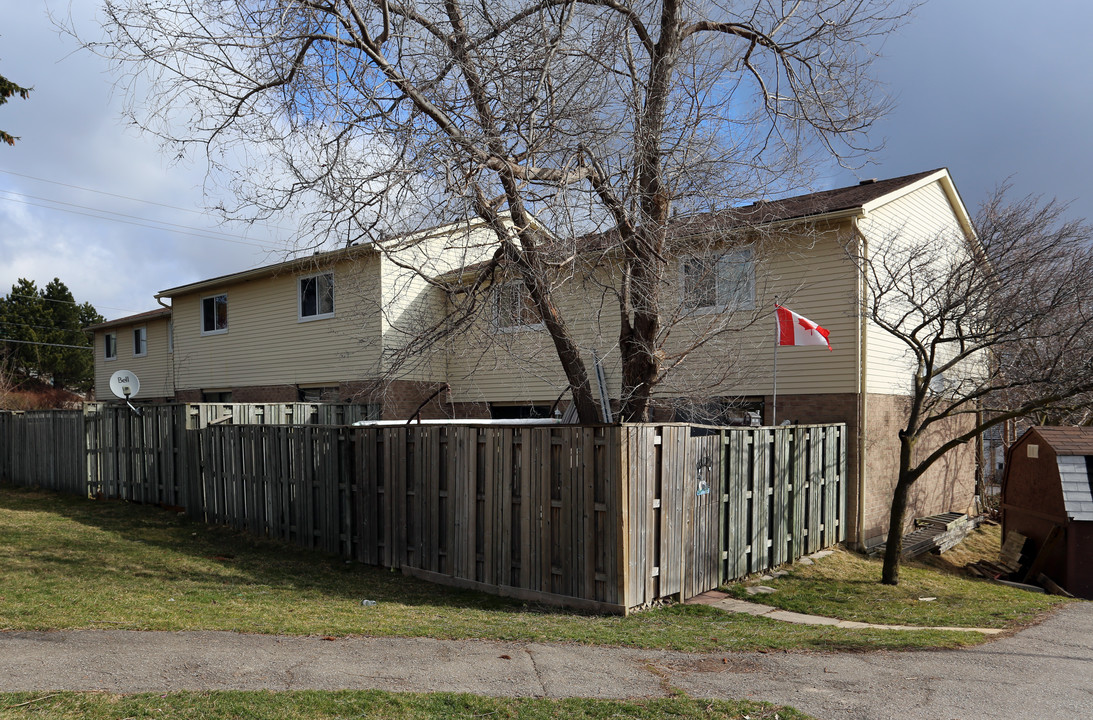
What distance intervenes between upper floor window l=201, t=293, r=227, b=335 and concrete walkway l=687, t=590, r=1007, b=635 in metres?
17.8

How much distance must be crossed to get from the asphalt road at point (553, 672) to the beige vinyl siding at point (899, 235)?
25.4 ft

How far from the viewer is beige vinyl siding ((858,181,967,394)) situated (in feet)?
44.3

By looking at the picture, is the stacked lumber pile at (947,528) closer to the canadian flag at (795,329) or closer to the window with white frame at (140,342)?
the canadian flag at (795,329)

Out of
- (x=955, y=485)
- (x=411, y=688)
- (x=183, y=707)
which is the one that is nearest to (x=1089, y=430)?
(x=955, y=485)

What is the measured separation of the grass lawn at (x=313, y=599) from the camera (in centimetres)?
662

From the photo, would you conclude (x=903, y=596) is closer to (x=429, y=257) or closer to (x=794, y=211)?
(x=794, y=211)

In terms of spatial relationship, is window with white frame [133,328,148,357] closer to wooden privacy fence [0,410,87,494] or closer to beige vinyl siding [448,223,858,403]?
wooden privacy fence [0,410,87,494]

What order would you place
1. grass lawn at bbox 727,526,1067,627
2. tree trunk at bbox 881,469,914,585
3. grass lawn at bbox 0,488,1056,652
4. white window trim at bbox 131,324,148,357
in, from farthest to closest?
white window trim at bbox 131,324,148,357 < tree trunk at bbox 881,469,914,585 < grass lawn at bbox 727,526,1067,627 < grass lawn at bbox 0,488,1056,652

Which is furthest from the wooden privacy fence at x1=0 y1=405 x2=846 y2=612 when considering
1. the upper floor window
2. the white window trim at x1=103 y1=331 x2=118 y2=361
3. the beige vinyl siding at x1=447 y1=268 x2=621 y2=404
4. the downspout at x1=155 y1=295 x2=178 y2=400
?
the white window trim at x1=103 y1=331 x2=118 y2=361

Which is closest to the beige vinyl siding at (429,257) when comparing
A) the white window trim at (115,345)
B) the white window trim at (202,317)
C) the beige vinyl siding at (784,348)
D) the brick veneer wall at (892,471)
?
the beige vinyl siding at (784,348)

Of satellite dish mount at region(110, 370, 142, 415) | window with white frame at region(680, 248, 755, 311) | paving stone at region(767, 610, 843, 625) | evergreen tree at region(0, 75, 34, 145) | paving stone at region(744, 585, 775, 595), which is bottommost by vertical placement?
paving stone at region(744, 585, 775, 595)

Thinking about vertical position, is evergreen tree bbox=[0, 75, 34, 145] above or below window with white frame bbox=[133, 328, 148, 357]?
above

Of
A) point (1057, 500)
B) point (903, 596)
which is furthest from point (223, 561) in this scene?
point (1057, 500)

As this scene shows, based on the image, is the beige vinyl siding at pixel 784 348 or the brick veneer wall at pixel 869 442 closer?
the beige vinyl siding at pixel 784 348
